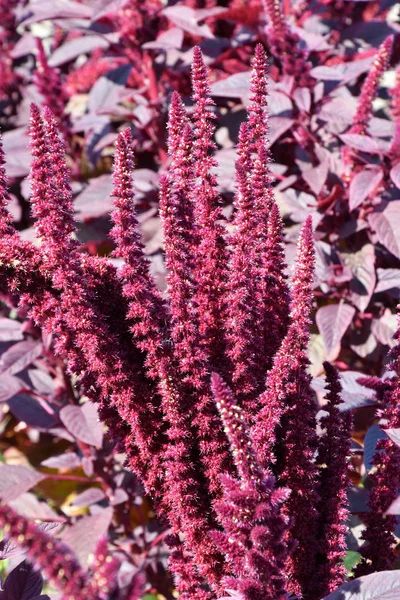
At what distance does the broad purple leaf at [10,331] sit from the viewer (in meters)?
2.47

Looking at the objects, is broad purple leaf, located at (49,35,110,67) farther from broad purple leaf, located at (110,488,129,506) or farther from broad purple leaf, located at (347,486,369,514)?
broad purple leaf, located at (347,486,369,514)

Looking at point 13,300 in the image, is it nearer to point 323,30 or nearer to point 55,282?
point 55,282

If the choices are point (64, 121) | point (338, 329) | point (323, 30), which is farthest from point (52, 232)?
point (323, 30)

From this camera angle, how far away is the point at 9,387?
2422mm

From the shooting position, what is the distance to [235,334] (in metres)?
1.24

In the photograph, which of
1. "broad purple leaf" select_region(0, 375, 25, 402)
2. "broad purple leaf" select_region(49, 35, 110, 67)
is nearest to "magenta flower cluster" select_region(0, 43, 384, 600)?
"broad purple leaf" select_region(0, 375, 25, 402)

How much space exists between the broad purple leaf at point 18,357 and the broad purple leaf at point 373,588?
4.54 ft

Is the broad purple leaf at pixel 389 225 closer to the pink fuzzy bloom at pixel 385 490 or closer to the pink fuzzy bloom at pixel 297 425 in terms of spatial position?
the pink fuzzy bloom at pixel 385 490

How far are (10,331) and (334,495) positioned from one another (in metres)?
1.48

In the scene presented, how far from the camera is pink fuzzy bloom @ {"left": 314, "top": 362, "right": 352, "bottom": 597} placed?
1312mm

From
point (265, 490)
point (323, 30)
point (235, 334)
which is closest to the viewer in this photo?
point (265, 490)

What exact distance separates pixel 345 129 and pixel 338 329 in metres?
0.74

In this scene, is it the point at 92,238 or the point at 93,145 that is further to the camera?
the point at 93,145

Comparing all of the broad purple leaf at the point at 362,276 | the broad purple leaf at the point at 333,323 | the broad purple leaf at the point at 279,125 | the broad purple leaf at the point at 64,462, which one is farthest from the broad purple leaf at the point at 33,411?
the broad purple leaf at the point at 279,125
